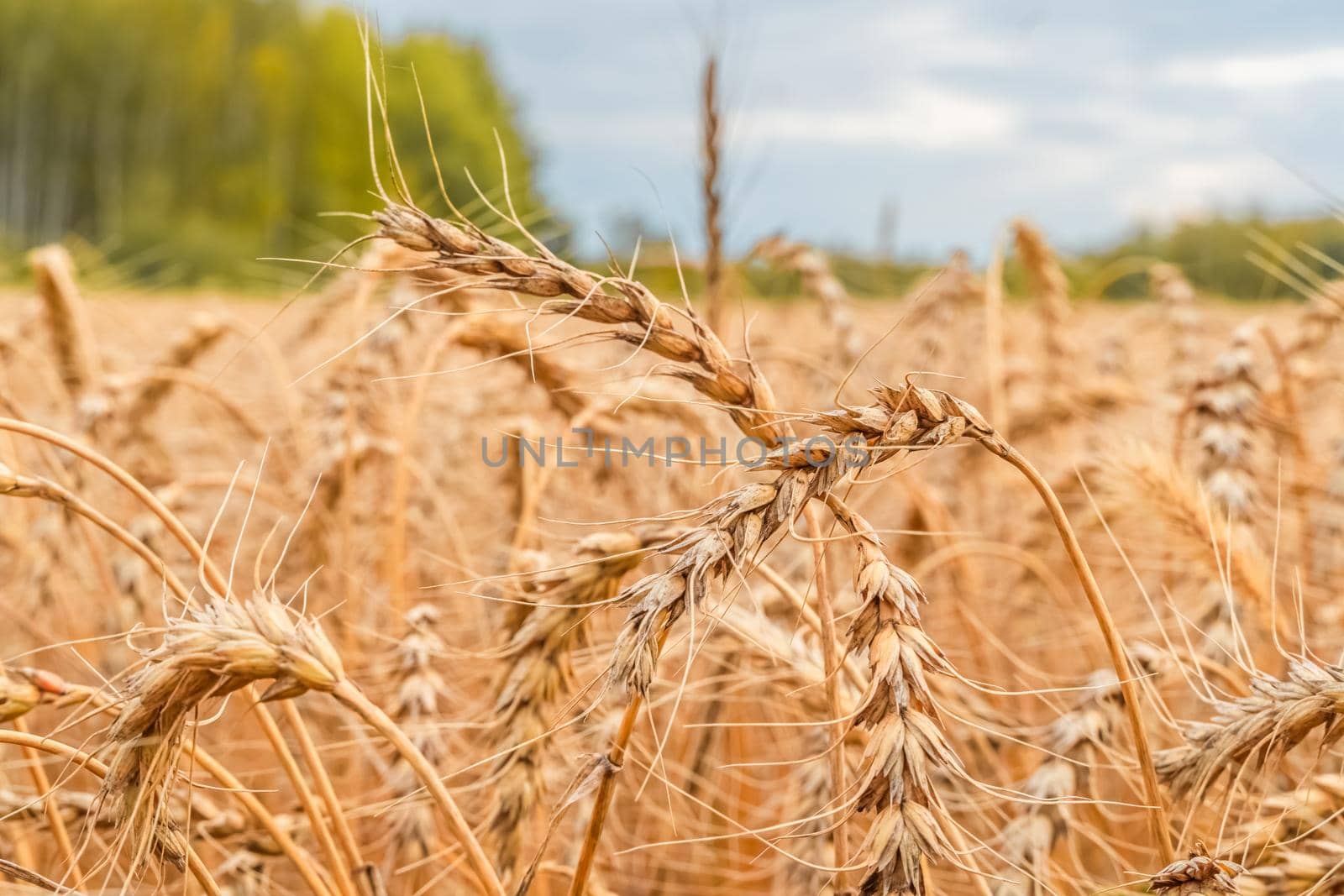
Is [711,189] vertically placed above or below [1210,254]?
above

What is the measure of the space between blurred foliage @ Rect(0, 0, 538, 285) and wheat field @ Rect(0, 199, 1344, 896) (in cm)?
3053

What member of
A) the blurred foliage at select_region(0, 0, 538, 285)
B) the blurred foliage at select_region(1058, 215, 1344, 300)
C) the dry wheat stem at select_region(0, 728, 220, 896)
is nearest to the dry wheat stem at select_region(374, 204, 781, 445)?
the dry wheat stem at select_region(0, 728, 220, 896)

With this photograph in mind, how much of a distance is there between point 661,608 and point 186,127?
40.3 meters

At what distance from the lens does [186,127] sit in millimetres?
35906

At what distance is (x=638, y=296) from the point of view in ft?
2.99

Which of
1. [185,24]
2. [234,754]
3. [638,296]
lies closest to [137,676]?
[638,296]

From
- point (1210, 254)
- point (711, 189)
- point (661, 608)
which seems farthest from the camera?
point (1210, 254)

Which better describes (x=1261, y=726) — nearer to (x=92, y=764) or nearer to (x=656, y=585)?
(x=656, y=585)

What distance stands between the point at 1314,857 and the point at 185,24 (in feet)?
139

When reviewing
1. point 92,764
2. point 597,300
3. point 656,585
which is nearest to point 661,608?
point 656,585

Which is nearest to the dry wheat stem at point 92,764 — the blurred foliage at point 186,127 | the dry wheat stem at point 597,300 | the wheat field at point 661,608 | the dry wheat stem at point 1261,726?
the wheat field at point 661,608

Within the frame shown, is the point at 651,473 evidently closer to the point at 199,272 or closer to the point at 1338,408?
the point at 1338,408

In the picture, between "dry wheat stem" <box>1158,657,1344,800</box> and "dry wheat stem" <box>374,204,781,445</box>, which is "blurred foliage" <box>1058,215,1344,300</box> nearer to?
"dry wheat stem" <box>1158,657,1344,800</box>

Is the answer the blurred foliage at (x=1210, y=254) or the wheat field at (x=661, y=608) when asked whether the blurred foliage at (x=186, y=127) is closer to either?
→ the blurred foliage at (x=1210, y=254)
